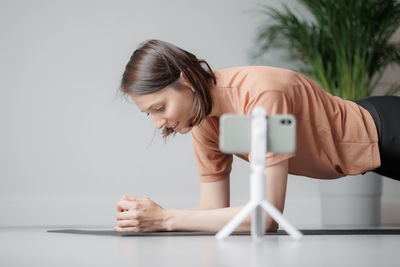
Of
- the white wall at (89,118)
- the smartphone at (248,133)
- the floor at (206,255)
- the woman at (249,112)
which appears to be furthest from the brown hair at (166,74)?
Result: the white wall at (89,118)

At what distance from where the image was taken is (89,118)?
3.55 meters

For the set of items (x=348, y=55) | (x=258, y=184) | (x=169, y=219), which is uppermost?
(x=348, y=55)

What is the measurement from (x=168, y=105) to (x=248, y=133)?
689mm

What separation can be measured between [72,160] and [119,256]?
265 centimetres

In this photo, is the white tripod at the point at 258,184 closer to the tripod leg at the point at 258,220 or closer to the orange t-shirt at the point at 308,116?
the tripod leg at the point at 258,220

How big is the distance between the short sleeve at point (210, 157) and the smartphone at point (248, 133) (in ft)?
2.96

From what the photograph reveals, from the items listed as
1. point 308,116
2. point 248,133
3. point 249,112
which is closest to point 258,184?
point 248,133

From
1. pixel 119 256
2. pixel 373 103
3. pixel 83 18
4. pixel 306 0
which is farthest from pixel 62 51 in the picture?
pixel 119 256

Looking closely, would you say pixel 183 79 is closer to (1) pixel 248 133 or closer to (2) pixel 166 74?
(2) pixel 166 74

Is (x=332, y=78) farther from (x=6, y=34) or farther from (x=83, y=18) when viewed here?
(x=6, y=34)

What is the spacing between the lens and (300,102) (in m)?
1.63

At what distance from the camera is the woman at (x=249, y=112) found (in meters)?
1.53

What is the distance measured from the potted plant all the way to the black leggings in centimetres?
130

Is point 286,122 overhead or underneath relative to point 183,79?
underneath
